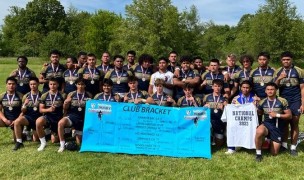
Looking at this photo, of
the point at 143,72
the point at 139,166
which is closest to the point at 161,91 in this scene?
the point at 143,72

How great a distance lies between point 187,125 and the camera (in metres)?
8.23

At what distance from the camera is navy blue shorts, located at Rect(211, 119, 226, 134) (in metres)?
8.66

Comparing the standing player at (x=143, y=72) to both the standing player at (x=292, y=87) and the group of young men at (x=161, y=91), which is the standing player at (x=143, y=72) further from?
the standing player at (x=292, y=87)

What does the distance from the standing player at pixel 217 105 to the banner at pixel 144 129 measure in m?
0.45

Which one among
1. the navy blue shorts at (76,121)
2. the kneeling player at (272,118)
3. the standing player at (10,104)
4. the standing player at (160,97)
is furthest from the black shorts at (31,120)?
the kneeling player at (272,118)

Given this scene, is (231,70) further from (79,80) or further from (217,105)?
(79,80)

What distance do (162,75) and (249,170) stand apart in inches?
128

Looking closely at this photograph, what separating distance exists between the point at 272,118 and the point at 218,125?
1.27 m

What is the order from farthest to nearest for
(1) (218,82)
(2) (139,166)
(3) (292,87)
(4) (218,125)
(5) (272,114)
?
(4) (218,125), (1) (218,82), (3) (292,87), (5) (272,114), (2) (139,166)

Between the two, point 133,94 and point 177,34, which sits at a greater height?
point 177,34

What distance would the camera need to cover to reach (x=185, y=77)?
9.39m

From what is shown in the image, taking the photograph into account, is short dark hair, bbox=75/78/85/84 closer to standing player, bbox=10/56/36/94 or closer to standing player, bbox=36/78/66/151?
standing player, bbox=36/78/66/151

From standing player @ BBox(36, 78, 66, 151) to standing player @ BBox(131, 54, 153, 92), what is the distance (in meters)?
2.00

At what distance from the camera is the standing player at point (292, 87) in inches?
324
